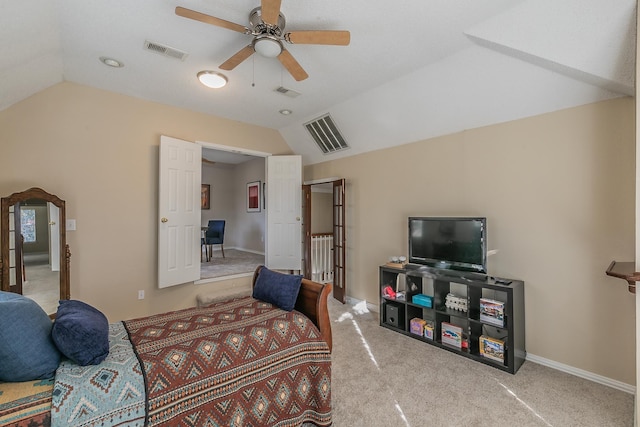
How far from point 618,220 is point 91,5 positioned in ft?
14.3

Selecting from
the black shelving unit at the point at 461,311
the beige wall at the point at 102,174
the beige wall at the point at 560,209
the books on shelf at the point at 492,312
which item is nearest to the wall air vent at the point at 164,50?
the beige wall at the point at 102,174

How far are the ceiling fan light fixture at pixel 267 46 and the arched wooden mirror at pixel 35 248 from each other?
8.90 feet

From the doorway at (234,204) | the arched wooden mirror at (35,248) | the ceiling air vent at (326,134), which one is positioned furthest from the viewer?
the doorway at (234,204)

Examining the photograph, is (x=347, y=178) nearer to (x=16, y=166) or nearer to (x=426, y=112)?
(x=426, y=112)

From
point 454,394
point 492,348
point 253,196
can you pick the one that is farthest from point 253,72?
point 253,196

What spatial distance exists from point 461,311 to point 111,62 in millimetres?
4358

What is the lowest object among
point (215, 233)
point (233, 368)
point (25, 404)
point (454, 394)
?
point (454, 394)

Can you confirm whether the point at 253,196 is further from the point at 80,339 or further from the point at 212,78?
the point at 80,339

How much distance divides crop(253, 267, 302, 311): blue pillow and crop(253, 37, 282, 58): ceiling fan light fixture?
1767 millimetres

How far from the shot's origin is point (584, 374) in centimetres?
237

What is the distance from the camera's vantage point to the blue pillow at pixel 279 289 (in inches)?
88.0

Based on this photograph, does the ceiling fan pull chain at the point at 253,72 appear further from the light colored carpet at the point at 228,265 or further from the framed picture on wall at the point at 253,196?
the framed picture on wall at the point at 253,196

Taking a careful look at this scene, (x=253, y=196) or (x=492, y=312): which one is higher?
(x=253, y=196)

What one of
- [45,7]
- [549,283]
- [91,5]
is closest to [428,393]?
[549,283]
